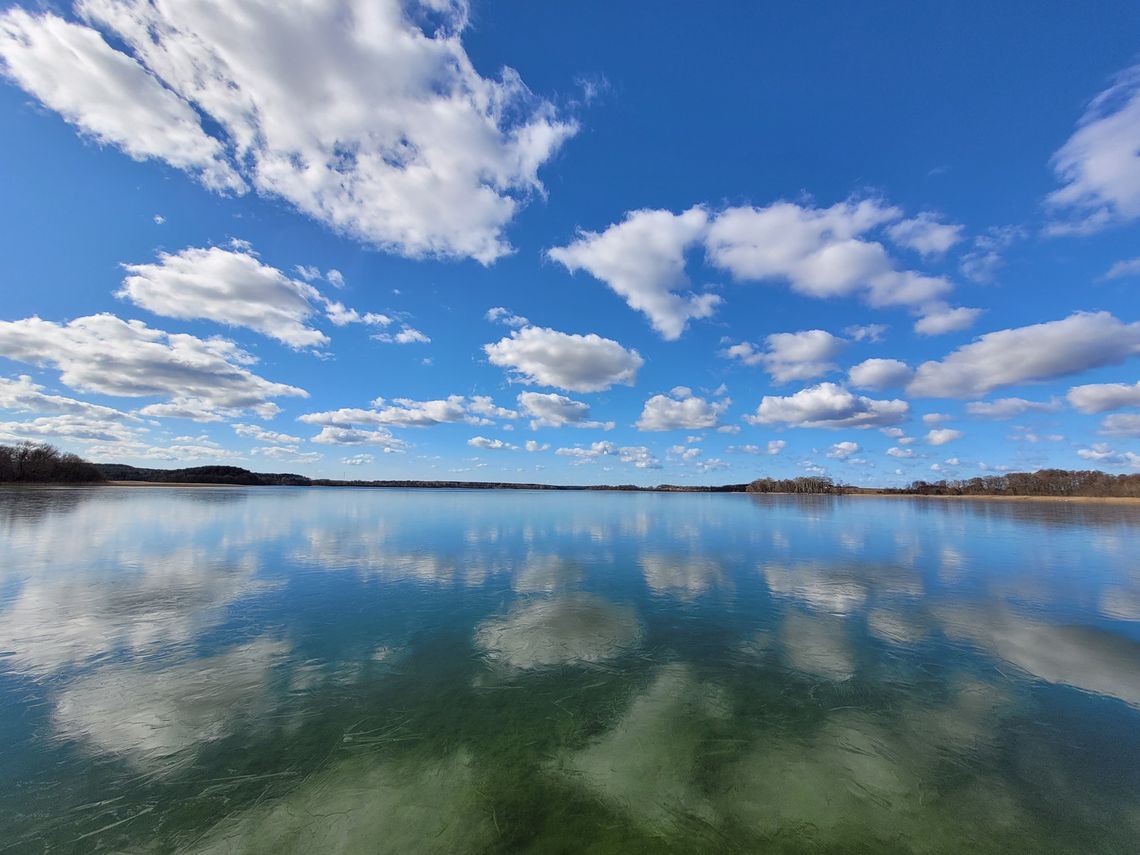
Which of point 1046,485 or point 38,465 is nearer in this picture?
point 38,465

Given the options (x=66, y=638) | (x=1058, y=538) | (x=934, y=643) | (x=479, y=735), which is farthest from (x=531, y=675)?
(x=1058, y=538)

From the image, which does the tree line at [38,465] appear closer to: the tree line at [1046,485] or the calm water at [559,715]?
the calm water at [559,715]

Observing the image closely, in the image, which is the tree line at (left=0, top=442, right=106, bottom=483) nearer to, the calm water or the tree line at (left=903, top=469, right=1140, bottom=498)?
the calm water

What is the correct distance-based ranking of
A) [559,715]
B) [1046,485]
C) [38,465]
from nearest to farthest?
[559,715]
[38,465]
[1046,485]

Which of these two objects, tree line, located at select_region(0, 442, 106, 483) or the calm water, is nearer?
the calm water

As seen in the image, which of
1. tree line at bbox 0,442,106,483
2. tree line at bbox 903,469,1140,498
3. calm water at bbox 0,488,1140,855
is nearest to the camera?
calm water at bbox 0,488,1140,855

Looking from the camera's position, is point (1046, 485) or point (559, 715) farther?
point (1046, 485)

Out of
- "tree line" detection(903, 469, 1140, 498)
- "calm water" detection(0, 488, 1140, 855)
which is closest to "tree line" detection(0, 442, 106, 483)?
"calm water" detection(0, 488, 1140, 855)

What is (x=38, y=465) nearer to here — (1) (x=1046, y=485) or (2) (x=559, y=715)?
(2) (x=559, y=715)

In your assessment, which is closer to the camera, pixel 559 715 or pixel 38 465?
pixel 559 715

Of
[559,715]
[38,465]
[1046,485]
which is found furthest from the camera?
[1046,485]

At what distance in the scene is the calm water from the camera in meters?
5.73

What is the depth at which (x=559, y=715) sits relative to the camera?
27.3ft

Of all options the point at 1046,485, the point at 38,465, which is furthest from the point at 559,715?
the point at 1046,485
